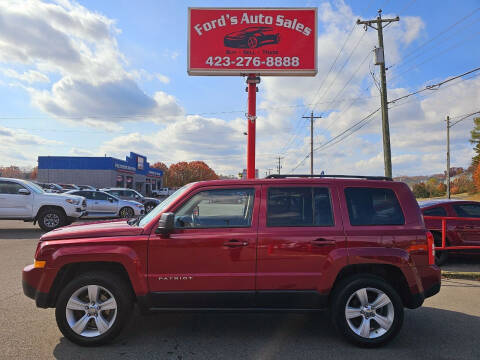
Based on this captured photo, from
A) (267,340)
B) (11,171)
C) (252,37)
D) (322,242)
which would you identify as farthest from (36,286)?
(11,171)

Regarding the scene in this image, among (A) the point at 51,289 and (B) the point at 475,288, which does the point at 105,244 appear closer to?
(A) the point at 51,289

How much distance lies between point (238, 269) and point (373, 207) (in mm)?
1697

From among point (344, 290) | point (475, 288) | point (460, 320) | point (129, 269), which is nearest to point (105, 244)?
point (129, 269)

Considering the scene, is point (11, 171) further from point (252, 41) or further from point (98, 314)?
point (98, 314)

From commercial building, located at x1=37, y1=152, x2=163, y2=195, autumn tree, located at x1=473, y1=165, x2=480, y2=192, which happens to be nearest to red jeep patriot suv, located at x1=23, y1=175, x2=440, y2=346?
commercial building, located at x1=37, y1=152, x2=163, y2=195

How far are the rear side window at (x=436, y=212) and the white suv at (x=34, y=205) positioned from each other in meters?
11.3

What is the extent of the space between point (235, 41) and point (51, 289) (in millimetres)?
16375

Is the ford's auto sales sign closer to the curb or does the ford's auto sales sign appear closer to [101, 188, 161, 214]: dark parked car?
[101, 188, 161, 214]: dark parked car

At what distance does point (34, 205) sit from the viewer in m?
12.2

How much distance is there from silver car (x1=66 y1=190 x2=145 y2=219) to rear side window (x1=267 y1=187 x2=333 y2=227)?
1342cm

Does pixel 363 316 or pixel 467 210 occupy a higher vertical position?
pixel 467 210

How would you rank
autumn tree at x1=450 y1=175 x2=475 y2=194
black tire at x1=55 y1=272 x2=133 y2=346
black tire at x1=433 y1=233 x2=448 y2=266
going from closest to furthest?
black tire at x1=55 y1=272 x2=133 y2=346 < black tire at x1=433 y1=233 x2=448 y2=266 < autumn tree at x1=450 y1=175 x2=475 y2=194

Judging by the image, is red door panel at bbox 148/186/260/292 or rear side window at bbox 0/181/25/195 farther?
rear side window at bbox 0/181/25/195

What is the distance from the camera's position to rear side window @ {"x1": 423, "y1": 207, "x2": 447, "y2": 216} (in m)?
8.21
